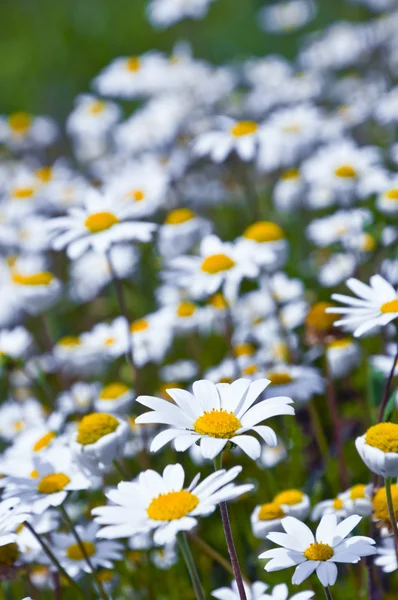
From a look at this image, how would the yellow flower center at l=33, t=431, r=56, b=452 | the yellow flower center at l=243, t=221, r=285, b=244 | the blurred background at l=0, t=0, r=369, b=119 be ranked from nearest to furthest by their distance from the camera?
the yellow flower center at l=33, t=431, r=56, b=452, the yellow flower center at l=243, t=221, r=285, b=244, the blurred background at l=0, t=0, r=369, b=119

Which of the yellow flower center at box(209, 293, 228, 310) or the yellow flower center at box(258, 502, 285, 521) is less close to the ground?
the yellow flower center at box(209, 293, 228, 310)

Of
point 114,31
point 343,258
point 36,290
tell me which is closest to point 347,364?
point 343,258

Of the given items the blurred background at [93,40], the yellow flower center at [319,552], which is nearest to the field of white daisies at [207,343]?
the yellow flower center at [319,552]

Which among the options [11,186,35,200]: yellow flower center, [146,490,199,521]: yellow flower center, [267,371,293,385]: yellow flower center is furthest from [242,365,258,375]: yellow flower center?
[11,186,35,200]: yellow flower center

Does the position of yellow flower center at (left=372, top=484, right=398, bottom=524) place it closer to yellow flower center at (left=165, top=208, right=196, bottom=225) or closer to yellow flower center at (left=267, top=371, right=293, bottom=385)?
yellow flower center at (left=267, top=371, right=293, bottom=385)

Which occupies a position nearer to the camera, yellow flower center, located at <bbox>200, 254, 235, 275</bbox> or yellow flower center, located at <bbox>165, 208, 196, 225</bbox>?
yellow flower center, located at <bbox>200, 254, 235, 275</bbox>

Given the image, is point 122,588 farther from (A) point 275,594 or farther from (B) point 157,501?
(B) point 157,501

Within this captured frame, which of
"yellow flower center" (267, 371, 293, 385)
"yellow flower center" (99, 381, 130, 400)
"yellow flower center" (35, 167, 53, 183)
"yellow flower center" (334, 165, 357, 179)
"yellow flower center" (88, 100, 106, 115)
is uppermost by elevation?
"yellow flower center" (88, 100, 106, 115)

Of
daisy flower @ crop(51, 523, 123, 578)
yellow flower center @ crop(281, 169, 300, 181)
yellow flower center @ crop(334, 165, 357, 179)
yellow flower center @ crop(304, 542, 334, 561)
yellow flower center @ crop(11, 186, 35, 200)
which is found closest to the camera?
yellow flower center @ crop(304, 542, 334, 561)
